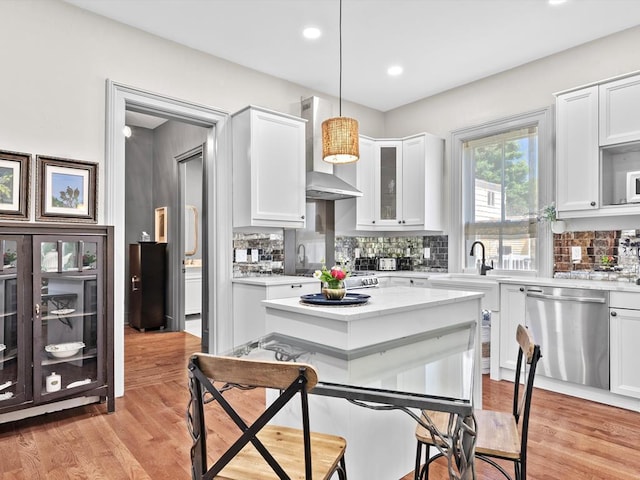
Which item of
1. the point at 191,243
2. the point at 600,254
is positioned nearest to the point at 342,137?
the point at 600,254

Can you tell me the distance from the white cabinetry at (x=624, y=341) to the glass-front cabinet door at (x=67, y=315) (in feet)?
12.2

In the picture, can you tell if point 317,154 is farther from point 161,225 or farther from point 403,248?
Result: point 161,225

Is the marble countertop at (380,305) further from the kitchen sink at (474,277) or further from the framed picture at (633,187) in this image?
the framed picture at (633,187)

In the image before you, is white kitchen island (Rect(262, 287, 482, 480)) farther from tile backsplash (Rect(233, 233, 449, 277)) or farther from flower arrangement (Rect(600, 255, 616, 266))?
tile backsplash (Rect(233, 233, 449, 277))

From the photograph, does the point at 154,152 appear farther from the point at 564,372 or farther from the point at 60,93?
the point at 564,372

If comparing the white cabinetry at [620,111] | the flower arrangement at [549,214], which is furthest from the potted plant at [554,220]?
the white cabinetry at [620,111]

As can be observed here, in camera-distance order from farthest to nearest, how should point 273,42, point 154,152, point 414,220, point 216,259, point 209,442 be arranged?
point 154,152 < point 414,220 < point 216,259 < point 273,42 < point 209,442

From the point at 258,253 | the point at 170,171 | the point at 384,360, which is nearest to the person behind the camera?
the point at 384,360

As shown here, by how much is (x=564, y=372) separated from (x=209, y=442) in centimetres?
275

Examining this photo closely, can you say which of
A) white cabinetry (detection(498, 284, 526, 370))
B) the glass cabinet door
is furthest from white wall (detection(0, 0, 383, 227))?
white cabinetry (detection(498, 284, 526, 370))

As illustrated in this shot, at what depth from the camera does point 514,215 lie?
4.38m

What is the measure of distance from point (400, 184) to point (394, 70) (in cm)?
128

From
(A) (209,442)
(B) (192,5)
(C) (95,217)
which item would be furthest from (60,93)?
(A) (209,442)

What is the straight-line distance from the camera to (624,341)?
3096 mm
